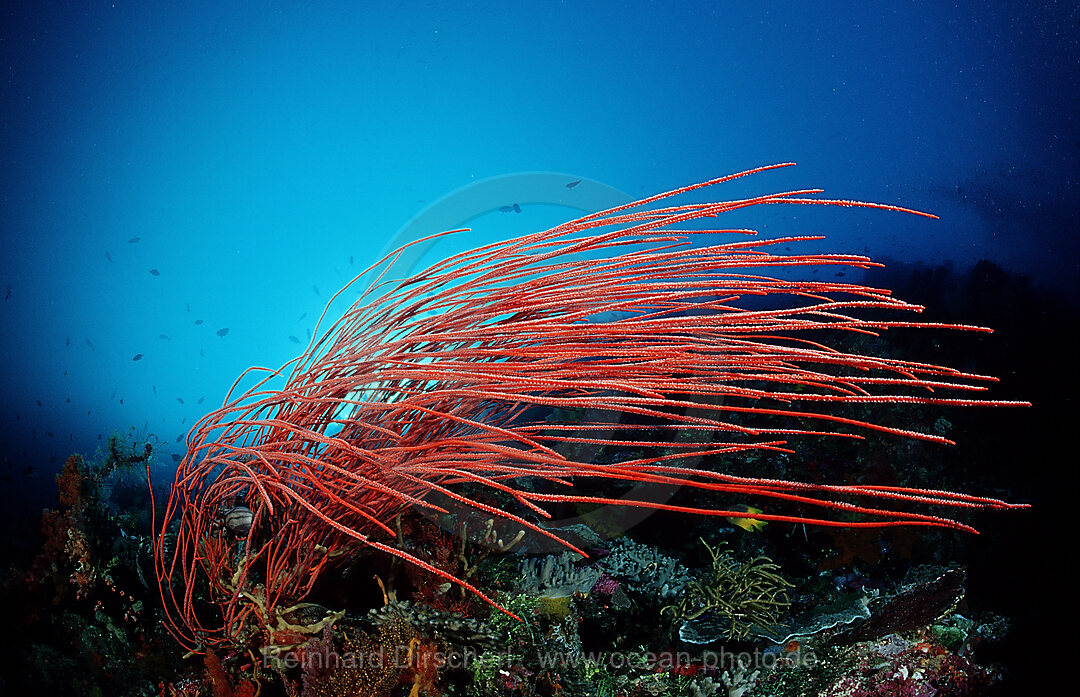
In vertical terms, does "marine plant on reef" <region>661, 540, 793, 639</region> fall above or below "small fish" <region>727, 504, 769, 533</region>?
below

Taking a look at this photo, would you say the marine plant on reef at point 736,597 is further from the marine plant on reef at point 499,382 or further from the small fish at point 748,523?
the marine plant on reef at point 499,382

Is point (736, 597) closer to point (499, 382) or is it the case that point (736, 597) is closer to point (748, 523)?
point (748, 523)

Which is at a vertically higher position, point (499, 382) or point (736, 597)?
point (499, 382)

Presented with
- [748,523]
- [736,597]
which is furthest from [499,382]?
[748,523]

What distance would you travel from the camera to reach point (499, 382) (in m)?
1.39

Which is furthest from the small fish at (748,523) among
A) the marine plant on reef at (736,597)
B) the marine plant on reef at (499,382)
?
the marine plant on reef at (499,382)

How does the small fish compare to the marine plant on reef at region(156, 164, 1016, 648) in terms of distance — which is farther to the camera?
A: the small fish

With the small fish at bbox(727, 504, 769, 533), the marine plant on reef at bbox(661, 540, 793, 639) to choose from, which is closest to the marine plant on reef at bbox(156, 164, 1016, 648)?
the marine plant on reef at bbox(661, 540, 793, 639)

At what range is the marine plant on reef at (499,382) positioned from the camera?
117 centimetres

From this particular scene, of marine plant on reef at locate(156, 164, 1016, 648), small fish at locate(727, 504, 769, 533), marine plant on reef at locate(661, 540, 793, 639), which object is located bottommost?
marine plant on reef at locate(661, 540, 793, 639)

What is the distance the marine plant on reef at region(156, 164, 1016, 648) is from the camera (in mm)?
1169

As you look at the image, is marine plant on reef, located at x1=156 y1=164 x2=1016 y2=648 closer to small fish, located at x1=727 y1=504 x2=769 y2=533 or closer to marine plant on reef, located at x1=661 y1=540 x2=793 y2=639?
marine plant on reef, located at x1=661 y1=540 x2=793 y2=639

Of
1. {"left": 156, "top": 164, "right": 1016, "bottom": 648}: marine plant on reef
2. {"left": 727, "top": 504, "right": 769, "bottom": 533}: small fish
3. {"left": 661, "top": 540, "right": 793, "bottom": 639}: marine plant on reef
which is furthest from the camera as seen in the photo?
{"left": 727, "top": 504, "right": 769, "bottom": 533}: small fish

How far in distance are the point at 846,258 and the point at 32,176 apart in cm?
1006
